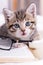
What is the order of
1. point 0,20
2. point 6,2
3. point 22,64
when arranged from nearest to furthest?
point 22,64 < point 0,20 < point 6,2

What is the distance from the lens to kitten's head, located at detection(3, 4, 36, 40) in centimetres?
93

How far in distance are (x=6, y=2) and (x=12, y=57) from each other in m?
1.19

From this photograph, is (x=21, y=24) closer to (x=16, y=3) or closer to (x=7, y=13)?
(x=7, y=13)

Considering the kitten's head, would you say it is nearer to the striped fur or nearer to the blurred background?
the striped fur

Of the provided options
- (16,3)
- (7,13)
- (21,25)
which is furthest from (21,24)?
(16,3)

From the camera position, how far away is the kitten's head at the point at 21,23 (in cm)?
93

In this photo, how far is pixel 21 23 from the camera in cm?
95

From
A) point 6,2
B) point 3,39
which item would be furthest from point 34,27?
point 6,2

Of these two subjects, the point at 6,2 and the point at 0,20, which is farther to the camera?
the point at 6,2

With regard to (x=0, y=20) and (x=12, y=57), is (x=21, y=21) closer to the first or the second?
(x=12, y=57)

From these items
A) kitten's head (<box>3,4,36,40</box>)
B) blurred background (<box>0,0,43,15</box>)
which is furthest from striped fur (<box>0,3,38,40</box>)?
blurred background (<box>0,0,43,15</box>)

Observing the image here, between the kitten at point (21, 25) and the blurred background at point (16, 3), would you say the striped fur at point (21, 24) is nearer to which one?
the kitten at point (21, 25)

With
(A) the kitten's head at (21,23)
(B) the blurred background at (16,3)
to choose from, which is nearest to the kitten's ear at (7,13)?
(A) the kitten's head at (21,23)

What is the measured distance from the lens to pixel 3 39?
0.97m
